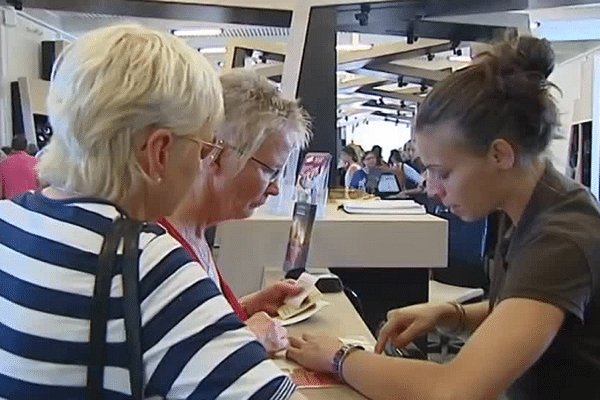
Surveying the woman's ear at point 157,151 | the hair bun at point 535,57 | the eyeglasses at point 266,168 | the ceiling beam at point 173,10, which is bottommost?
the eyeglasses at point 266,168

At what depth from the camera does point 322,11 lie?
4.54 meters

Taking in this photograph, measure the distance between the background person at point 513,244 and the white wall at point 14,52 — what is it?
7775mm

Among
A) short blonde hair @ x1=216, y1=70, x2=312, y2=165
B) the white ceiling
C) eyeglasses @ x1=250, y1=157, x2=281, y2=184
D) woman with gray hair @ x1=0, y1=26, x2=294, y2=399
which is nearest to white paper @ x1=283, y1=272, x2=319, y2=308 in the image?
eyeglasses @ x1=250, y1=157, x2=281, y2=184

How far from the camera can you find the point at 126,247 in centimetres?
81

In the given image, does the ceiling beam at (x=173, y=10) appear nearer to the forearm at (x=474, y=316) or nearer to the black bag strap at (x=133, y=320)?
the forearm at (x=474, y=316)

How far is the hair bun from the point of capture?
1.40m

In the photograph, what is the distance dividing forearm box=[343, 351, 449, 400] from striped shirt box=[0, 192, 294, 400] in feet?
1.46

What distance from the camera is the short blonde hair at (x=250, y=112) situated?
173 centimetres

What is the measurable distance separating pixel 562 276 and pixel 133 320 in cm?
75

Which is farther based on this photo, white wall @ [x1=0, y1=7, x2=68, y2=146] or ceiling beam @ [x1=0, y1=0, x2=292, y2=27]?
white wall @ [x1=0, y1=7, x2=68, y2=146]

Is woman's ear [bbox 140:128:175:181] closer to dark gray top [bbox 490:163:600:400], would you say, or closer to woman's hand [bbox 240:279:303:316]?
dark gray top [bbox 490:163:600:400]

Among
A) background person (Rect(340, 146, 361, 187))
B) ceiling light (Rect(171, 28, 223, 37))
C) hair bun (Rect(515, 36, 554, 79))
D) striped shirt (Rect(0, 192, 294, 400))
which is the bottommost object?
background person (Rect(340, 146, 361, 187))

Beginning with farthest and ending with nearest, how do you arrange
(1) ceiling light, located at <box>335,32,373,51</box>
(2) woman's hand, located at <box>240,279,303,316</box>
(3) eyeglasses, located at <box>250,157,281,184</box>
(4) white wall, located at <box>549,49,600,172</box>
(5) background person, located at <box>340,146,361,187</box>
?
(1) ceiling light, located at <box>335,32,373,51</box> < (4) white wall, located at <box>549,49,600,172</box> < (5) background person, located at <box>340,146,361,187</box> < (2) woman's hand, located at <box>240,279,303,316</box> < (3) eyeglasses, located at <box>250,157,281,184</box>

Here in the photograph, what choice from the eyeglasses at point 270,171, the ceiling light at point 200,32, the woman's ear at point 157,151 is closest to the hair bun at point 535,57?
the eyeglasses at point 270,171
